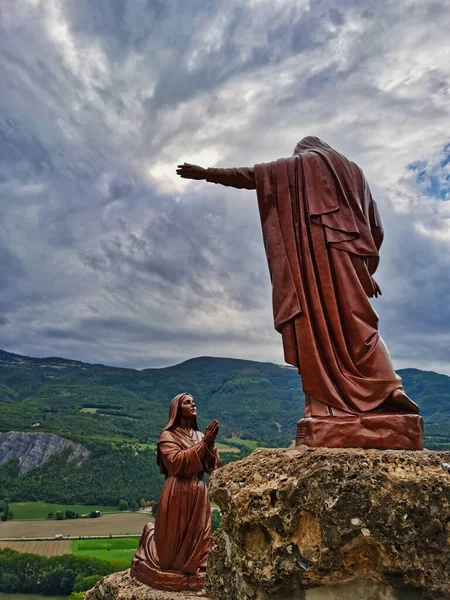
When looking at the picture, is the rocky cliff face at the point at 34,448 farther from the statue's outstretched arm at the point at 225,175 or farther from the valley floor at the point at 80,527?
the statue's outstretched arm at the point at 225,175

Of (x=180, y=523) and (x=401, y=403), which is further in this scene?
(x=180, y=523)

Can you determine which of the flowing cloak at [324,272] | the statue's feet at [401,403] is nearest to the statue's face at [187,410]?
the flowing cloak at [324,272]

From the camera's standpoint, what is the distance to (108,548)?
45625 mm

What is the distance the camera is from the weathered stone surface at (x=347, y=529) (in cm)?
374

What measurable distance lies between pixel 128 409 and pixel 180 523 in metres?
111

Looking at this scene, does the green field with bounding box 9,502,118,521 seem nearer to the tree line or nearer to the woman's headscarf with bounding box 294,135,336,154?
the tree line

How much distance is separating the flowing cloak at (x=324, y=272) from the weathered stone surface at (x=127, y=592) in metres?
4.46

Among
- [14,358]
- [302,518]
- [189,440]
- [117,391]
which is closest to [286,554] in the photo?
[302,518]

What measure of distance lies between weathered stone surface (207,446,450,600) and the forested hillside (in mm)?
36282

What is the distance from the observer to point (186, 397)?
965 cm

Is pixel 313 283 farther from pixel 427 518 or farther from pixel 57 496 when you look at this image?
pixel 57 496

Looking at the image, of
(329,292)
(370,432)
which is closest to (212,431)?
(329,292)

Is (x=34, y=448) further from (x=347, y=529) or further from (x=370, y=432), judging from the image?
(x=347, y=529)

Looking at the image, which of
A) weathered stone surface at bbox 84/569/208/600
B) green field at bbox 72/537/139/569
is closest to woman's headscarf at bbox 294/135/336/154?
weathered stone surface at bbox 84/569/208/600
